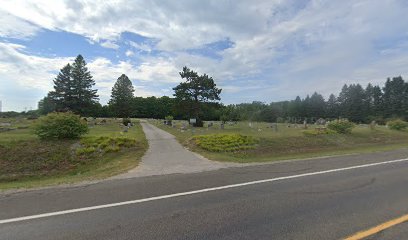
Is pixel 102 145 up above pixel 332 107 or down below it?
below

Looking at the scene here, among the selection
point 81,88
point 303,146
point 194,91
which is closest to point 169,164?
point 303,146

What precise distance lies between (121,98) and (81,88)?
34.8ft

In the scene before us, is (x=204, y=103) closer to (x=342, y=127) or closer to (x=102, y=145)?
(x=342, y=127)

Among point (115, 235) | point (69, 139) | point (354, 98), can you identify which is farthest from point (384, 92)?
point (115, 235)

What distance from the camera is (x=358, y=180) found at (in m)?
9.13

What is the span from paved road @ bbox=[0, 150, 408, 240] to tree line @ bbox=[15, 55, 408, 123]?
36.0m

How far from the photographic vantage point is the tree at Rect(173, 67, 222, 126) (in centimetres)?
4431

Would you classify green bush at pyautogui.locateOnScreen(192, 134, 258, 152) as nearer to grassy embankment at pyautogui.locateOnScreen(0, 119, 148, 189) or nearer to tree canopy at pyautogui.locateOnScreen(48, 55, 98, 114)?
grassy embankment at pyautogui.locateOnScreen(0, 119, 148, 189)

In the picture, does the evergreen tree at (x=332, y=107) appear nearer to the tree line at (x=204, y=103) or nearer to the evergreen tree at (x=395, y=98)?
the tree line at (x=204, y=103)

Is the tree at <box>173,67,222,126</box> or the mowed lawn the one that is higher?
the tree at <box>173,67,222,126</box>

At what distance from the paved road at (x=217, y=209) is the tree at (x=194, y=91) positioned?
3512cm

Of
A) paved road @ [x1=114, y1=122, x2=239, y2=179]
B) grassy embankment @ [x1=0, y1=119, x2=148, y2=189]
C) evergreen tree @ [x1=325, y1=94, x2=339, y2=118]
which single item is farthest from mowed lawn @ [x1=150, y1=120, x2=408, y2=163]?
evergreen tree @ [x1=325, y1=94, x2=339, y2=118]

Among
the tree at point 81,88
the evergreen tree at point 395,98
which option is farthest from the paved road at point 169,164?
the evergreen tree at point 395,98

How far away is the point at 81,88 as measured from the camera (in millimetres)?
64312
